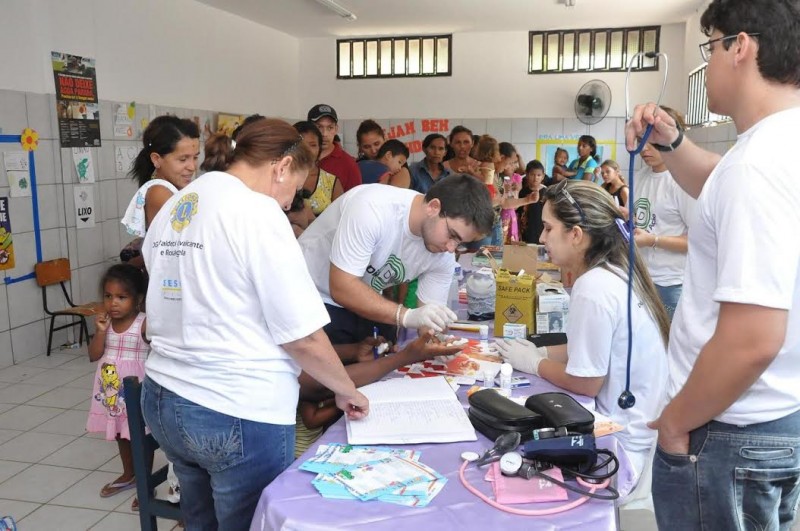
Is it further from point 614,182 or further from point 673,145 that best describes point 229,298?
point 614,182

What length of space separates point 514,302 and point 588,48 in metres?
6.62

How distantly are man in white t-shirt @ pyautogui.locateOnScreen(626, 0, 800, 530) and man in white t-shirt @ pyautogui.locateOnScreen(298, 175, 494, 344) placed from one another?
3.00 feet

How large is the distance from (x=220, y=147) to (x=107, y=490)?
1.86 metres

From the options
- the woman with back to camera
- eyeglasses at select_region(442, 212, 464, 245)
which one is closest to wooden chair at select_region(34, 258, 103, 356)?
eyeglasses at select_region(442, 212, 464, 245)

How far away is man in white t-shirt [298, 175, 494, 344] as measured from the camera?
6.81 feet

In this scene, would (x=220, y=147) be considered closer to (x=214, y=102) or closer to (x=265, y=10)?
(x=214, y=102)

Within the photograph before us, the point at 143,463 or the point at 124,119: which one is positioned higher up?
the point at 124,119

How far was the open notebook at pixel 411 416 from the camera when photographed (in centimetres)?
Answer: 148

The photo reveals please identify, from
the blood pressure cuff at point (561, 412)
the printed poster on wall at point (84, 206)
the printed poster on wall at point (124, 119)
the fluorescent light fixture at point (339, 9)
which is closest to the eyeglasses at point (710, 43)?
the blood pressure cuff at point (561, 412)

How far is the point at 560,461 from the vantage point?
1.31 metres

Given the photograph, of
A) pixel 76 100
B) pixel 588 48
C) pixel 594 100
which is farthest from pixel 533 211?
pixel 76 100

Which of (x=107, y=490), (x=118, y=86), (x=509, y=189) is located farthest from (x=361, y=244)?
(x=118, y=86)

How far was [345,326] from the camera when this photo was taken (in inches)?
94.0

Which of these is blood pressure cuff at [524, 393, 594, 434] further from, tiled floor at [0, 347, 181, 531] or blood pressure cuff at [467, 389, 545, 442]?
tiled floor at [0, 347, 181, 531]
